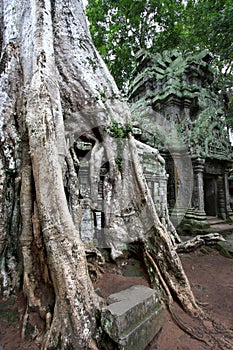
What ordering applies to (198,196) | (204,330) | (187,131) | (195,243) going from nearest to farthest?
(204,330) → (195,243) → (198,196) → (187,131)

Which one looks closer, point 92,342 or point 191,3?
point 92,342

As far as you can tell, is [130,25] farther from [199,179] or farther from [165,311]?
[165,311]

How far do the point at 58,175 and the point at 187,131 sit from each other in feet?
20.4

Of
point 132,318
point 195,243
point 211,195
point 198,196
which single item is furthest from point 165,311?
point 211,195

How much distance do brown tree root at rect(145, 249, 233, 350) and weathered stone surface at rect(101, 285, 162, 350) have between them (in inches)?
10.0

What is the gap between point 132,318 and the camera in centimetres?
145

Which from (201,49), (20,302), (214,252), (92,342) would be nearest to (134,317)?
(92,342)

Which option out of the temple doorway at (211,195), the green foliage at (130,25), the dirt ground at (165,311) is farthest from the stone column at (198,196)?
the green foliage at (130,25)

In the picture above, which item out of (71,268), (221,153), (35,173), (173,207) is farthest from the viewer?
(221,153)

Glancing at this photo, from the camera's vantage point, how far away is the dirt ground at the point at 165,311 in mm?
1594

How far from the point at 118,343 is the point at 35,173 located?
1532mm

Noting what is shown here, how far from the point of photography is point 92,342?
143cm

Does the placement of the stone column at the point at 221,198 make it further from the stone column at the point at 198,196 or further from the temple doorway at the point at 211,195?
the stone column at the point at 198,196

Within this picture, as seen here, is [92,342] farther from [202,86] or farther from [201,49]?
[201,49]
